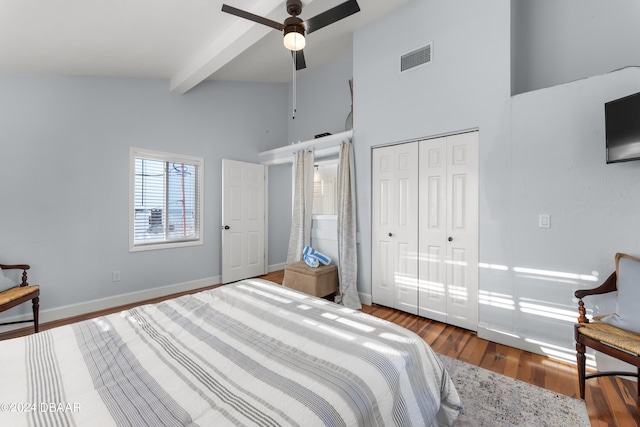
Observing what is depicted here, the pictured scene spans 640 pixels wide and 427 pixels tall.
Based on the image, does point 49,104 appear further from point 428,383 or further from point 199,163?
point 428,383

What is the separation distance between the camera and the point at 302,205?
4297 mm

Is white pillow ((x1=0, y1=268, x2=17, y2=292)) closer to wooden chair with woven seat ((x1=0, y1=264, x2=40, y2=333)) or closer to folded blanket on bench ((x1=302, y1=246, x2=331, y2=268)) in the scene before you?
wooden chair with woven seat ((x1=0, y1=264, x2=40, y2=333))

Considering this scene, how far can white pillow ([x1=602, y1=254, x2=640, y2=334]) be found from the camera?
70.8 inches

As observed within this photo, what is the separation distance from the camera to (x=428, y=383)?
1.30 meters

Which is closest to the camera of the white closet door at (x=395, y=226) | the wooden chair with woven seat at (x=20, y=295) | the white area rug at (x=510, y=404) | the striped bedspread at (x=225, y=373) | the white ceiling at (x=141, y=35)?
the striped bedspread at (x=225, y=373)

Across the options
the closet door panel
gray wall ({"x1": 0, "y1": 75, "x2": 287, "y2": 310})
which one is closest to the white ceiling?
gray wall ({"x1": 0, "y1": 75, "x2": 287, "y2": 310})

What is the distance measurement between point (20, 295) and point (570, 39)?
562 centimetres

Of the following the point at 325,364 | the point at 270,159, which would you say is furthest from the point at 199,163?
the point at 325,364

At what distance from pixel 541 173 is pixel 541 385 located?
5.49 feet

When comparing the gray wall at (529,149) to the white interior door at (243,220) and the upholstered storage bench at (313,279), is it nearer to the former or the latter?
the upholstered storage bench at (313,279)

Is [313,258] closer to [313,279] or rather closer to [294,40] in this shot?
[313,279]

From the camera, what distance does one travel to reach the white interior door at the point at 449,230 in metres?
2.83

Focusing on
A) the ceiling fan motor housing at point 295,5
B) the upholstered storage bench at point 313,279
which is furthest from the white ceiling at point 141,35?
the upholstered storage bench at point 313,279

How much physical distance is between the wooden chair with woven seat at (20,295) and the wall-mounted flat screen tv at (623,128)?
4.88m
